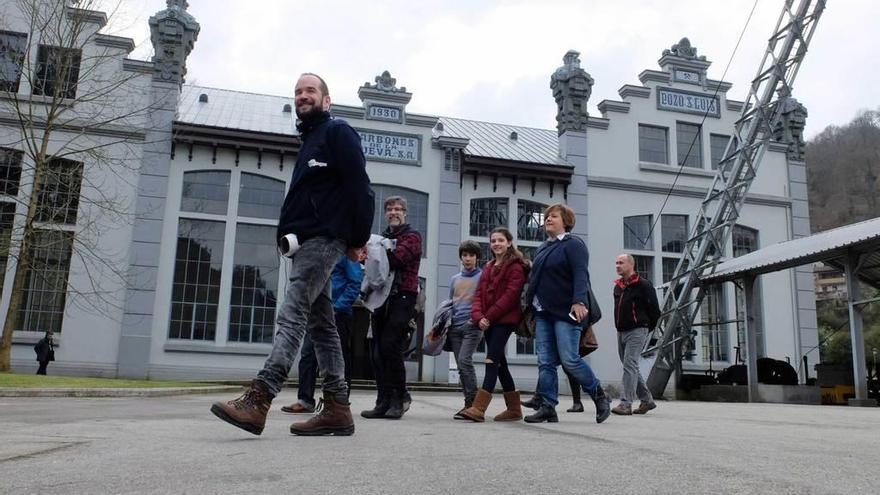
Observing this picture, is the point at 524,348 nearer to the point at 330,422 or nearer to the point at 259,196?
the point at 259,196

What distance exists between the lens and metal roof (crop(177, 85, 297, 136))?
781 inches

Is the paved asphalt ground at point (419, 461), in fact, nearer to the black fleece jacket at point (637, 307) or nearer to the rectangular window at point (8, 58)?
the black fleece jacket at point (637, 307)

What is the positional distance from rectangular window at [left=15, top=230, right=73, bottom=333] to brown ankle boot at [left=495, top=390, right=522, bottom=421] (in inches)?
581

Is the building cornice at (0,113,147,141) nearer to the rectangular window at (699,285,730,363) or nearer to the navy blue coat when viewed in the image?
the navy blue coat

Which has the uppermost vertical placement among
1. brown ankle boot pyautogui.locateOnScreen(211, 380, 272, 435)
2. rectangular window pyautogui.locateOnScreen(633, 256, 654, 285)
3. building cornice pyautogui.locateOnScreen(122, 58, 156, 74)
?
building cornice pyautogui.locateOnScreen(122, 58, 156, 74)

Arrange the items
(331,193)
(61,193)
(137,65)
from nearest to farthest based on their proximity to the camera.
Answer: (331,193)
(61,193)
(137,65)

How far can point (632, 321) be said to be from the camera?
7.80m

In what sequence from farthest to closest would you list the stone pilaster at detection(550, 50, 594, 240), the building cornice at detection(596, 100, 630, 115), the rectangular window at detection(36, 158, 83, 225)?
the building cornice at detection(596, 100, 630, 115) → the stone pilaster at detection(550, 50, 594, 240) → the rectangular window at detection(36, 158, 83, 225)

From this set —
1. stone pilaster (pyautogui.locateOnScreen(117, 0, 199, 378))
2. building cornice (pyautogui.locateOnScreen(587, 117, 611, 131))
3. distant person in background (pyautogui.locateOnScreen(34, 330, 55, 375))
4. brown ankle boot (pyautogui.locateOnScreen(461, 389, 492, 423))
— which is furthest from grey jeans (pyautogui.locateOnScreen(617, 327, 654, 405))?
building cornice (pyautogui.locateOnScreen(587, 117, 611, 131))

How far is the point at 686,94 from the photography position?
2248 centimetres

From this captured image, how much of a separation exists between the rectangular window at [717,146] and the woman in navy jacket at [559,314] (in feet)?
59.5

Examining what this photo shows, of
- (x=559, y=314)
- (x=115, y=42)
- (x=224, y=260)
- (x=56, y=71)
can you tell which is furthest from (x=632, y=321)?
(x=115, y=42)

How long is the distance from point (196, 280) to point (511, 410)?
13876 millimetres

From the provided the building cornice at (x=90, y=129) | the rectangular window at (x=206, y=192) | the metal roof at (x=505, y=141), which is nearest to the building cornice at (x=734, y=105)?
the metal roof at (x=505, y=141)
